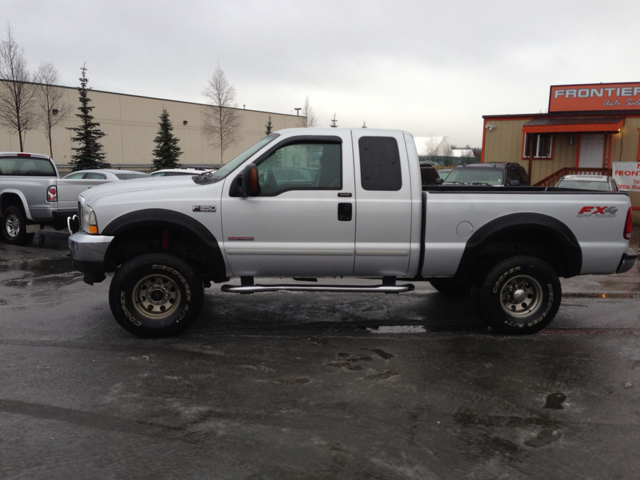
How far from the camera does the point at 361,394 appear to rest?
4.18 meters

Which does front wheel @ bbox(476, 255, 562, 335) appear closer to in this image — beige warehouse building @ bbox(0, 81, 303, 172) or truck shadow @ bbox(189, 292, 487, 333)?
truck shadow @ bbox(189, 292, 487, 333)

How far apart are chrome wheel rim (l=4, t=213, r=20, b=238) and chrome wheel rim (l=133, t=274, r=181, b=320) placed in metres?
7.77

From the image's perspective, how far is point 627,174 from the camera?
57.0ft

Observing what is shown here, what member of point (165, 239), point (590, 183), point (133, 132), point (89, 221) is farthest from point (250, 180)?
point (133, 132)

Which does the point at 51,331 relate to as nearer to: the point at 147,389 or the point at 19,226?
the point at 147,389

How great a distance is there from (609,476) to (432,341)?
245 cm

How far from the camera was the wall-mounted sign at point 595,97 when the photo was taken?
21.1 meters

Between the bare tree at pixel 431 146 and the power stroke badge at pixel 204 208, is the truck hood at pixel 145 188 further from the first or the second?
the bare tree at pixel 431 146

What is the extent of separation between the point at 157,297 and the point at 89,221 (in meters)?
1.01

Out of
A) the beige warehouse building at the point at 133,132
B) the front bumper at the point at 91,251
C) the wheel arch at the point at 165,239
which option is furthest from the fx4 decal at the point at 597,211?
the beige warehouse building at the point at 133,132

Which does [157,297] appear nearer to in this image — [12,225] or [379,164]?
[379,164]

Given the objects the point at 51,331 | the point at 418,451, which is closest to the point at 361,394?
the point at 418,451

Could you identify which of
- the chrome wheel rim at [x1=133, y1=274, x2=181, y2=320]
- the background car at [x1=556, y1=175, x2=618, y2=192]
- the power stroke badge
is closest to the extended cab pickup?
the chrome wheel rim at [x1=133, y1=274, x2=181, y2=320]

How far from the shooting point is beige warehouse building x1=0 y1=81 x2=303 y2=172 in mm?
40438
